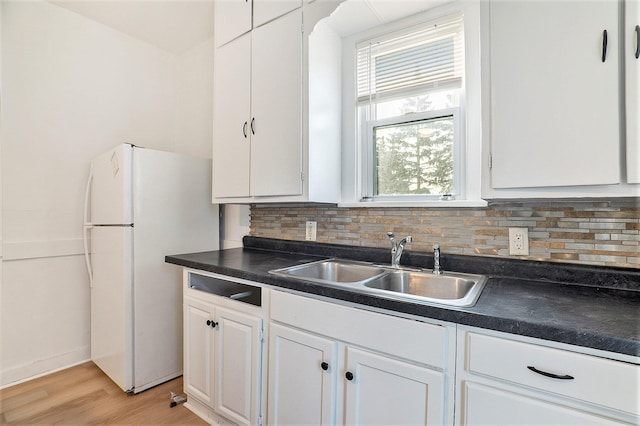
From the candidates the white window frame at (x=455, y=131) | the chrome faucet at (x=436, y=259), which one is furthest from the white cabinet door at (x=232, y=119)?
the chrome faucet at (x=436, y=259)

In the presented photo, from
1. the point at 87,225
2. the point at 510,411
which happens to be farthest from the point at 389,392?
the point at 87,225

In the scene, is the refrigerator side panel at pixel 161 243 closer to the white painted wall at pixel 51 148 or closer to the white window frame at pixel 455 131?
the white painted wall at pixel 51 148

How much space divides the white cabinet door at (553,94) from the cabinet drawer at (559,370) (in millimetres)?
569

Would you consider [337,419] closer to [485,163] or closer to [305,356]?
[305,356]

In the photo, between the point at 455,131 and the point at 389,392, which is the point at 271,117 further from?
the point at 389,392

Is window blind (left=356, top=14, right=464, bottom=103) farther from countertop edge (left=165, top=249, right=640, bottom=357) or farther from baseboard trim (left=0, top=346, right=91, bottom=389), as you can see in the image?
baseboard trim (left=0, top=346, right=91, bottom=389)

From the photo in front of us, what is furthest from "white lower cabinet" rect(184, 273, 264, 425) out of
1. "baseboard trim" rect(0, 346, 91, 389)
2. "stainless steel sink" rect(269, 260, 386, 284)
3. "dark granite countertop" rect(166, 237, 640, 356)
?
"baseboard trim" rect(0, 346, 91, 389)

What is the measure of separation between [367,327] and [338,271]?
2.26ft

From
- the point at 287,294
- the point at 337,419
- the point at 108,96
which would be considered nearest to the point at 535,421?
the point at 337,419

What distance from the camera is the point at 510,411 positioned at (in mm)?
916

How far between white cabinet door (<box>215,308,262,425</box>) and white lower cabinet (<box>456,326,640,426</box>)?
92 cm

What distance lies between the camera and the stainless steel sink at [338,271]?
5.54ft

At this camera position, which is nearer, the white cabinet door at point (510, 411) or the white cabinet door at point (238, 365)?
the white cabinet door at point (510, 411)

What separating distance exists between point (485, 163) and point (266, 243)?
156 centimetres
